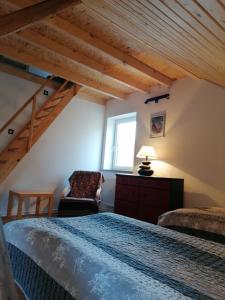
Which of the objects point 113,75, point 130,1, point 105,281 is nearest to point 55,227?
point 105,281

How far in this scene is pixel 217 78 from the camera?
2914 millimetres

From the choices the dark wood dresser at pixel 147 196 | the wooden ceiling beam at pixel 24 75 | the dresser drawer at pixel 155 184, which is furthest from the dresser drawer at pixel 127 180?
the wooden ceiling beam at pixel 24 75

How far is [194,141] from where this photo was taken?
3.47 meters

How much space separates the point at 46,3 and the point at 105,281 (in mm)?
2327

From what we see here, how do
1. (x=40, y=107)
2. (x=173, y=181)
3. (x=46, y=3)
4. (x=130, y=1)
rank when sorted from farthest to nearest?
(x=40, y=107), (x=173, y=181), (x=46, y=3), (x=130, y=1)

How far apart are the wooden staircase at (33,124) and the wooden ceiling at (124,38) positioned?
0.65 m

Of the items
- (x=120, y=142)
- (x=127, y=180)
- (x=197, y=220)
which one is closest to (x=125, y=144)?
(x=120, y=142)

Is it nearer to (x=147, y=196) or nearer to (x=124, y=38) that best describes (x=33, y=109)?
(x=124, y=38)

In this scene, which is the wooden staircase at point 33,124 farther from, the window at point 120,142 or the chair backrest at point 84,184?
the window at point 120,142

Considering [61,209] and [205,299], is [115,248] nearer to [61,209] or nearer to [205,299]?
[205,299]

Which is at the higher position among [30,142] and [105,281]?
[30,142]

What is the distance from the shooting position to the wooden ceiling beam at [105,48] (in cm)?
263

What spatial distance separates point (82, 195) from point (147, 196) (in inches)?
56.6

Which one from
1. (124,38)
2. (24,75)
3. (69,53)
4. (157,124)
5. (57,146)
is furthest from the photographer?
(57,146)
